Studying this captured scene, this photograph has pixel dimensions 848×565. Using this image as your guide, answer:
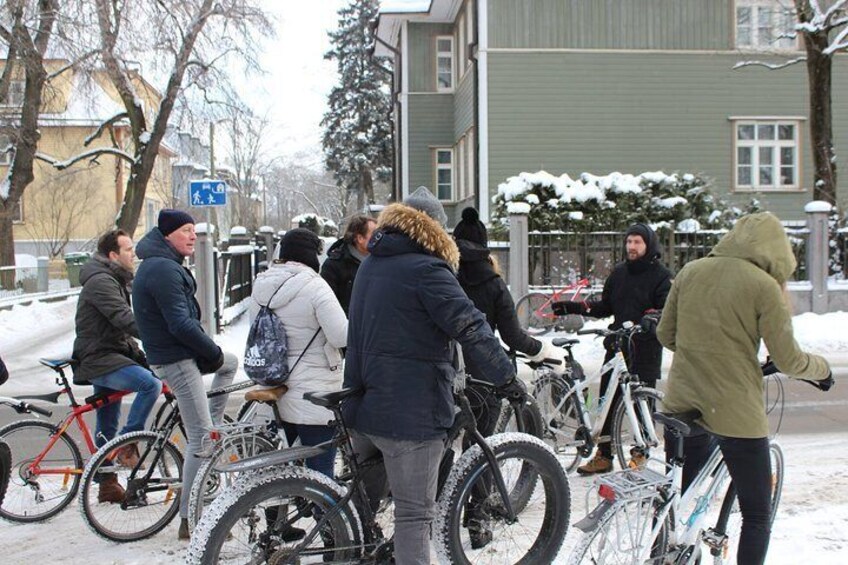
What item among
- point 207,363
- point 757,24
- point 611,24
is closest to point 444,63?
point 611,24

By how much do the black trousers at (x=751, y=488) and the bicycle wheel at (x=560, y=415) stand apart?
2.40 meters

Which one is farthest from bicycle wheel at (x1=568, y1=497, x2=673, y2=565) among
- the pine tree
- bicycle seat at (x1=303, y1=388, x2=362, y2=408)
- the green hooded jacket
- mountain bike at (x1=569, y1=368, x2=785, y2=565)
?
the pine tree

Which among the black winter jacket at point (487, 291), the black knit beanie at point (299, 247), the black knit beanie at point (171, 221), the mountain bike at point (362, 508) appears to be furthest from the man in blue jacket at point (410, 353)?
the black knit beanie at point (171, 221)

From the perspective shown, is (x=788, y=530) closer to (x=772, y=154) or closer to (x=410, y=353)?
(x=410, y=353)

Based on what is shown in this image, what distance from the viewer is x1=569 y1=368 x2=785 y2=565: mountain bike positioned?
363 cm

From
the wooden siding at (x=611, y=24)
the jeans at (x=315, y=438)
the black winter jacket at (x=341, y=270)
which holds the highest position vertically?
the wooden siding at (x=611, y=24)

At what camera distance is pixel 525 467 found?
4.44 m

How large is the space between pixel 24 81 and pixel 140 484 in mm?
22509

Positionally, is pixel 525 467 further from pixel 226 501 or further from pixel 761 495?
pixel 226 501

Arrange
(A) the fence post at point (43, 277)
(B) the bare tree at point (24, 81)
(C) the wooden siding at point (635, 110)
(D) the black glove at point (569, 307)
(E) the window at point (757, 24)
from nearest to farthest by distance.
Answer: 1. (D) the black glove at point (569, 307)
2. (B) the bare tree at point (24, 81)
3. (C) the wooden siding at point (635, 110)
4. (A) the fence post at point (43, 277)
5. (E) the window at point (757, 24)

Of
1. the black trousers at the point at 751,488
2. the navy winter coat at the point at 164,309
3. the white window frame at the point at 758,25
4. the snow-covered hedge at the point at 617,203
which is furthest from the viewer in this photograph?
the white window frame at the point at 758,25

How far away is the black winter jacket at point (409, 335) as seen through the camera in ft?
12.0

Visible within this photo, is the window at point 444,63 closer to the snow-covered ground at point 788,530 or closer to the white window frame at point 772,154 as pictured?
the white window frame at point 772,154

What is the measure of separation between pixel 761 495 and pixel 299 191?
7900cm
